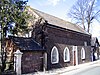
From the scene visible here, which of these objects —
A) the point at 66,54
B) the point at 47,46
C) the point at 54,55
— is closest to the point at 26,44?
the point at 47,46

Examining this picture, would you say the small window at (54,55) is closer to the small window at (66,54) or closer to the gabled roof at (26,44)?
the small window at (66,54)

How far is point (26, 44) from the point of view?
20891mm

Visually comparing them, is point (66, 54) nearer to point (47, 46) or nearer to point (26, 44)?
point (47, 46)

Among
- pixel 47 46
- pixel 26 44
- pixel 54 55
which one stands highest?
pixel 26 44

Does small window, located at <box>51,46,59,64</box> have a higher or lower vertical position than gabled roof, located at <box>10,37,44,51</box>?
lower

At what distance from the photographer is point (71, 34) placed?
2891cm

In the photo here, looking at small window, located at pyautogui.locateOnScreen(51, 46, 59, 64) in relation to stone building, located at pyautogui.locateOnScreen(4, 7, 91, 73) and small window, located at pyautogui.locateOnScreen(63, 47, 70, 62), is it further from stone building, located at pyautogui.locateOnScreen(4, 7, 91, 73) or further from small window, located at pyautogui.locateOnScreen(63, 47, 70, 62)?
small window, located at pyautogui.locateOnScreen(63, 47, 70, 62)

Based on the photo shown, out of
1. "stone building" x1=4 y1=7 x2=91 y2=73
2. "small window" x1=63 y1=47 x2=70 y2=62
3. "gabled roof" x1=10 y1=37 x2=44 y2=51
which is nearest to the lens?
"gabled roof" x1=10 y1=37 x2=44 y2=51

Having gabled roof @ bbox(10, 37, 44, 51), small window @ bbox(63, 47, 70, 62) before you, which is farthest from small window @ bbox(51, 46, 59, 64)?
gabled roof @ bbox(10, 37, 44, 51)

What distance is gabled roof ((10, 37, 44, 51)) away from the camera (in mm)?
19902

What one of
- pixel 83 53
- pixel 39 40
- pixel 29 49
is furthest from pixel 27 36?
pixel 83 53

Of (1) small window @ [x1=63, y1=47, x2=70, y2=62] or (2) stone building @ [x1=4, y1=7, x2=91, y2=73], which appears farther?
(1) small window @ [x1=63, y1=47, x2=70, y2=62]

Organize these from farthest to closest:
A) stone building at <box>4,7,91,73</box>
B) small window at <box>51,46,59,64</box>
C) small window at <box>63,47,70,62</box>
→ small window at <box>63,47,70,62</box>, small window at <box>51,46,59,64</box>, stone building at <box>4,7,91,73</box>

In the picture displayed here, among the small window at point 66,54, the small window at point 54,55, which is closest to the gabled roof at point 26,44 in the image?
the small window at point 54,55
